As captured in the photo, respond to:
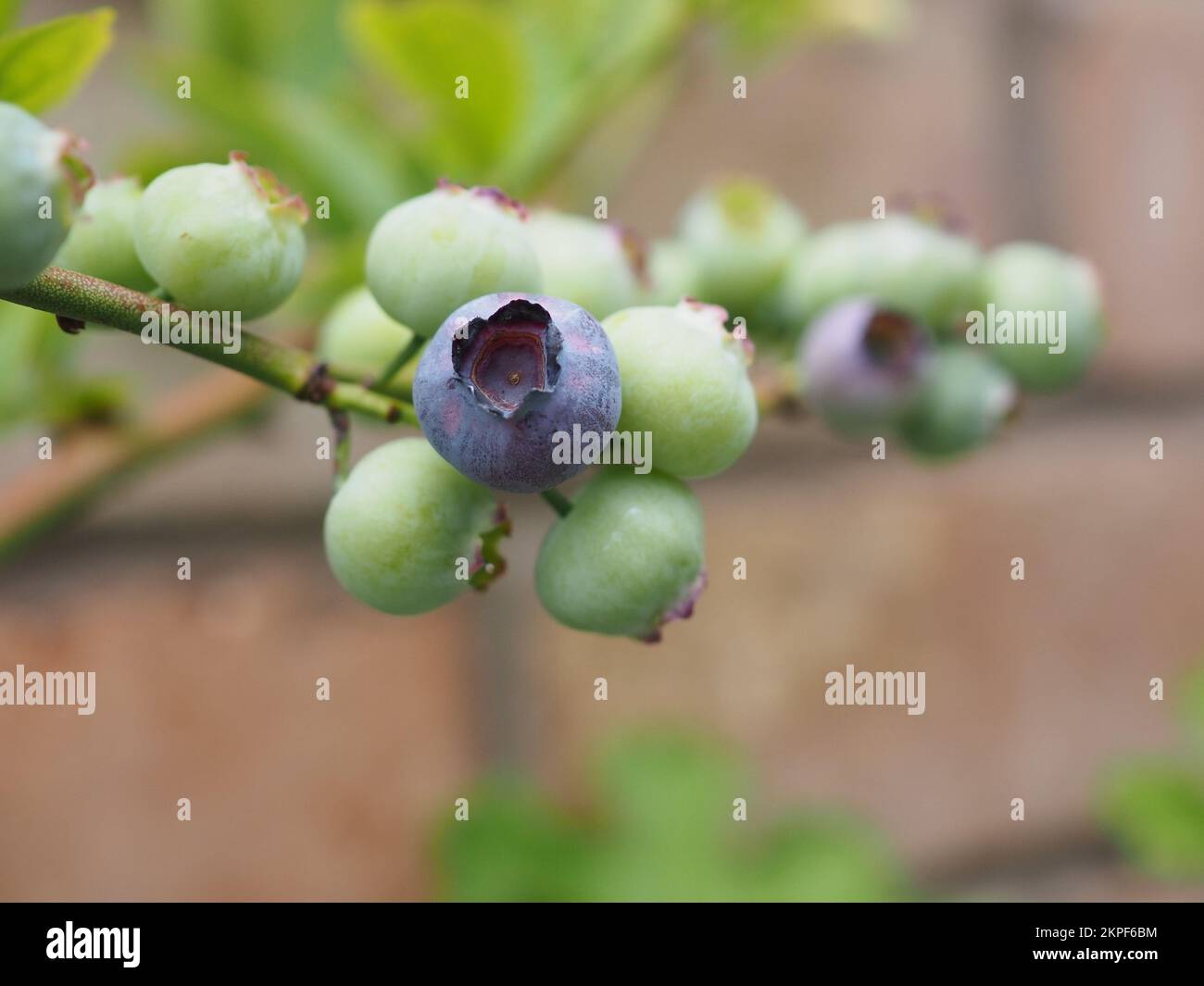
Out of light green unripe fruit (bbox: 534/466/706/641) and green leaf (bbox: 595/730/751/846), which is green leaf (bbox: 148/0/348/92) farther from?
green leaf (bbox: 595/730/751/846)

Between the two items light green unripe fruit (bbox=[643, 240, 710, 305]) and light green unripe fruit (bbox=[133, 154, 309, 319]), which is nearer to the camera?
light green unripe fruit (bbox=[133, 154, 309, 319])

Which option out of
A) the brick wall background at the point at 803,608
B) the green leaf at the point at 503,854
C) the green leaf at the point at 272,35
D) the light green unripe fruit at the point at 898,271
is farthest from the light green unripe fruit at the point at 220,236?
the green leaf at the point at 503,854

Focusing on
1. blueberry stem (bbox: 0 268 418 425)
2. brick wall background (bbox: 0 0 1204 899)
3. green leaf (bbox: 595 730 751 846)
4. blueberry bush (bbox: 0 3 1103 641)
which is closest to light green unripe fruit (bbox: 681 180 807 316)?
blueberry bush (bbox: 0 3 1103 641)

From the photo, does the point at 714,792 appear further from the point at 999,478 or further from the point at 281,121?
the point at 281,121

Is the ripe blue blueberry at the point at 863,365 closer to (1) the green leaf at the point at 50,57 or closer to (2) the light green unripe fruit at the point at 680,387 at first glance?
(2) the light green unripe fruit at the point at 680,387

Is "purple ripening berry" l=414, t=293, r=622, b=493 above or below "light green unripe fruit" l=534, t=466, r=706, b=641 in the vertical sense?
above

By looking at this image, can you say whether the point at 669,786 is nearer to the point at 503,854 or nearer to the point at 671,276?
the point at 503,854
